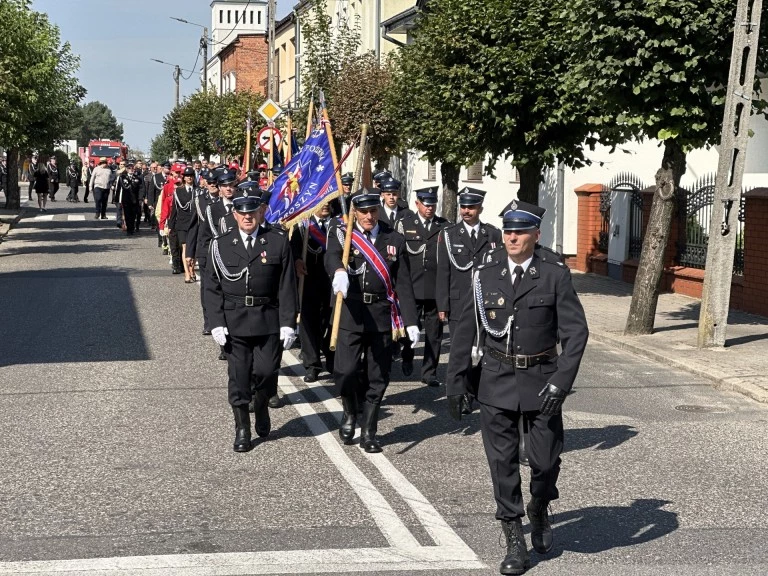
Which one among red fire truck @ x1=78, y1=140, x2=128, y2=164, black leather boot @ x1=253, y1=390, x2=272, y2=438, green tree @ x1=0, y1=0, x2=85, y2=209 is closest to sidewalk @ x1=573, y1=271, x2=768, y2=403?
black leather boot @ x1=253, y1=390, x2=272, y2=438

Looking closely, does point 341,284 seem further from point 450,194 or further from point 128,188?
point 128,188

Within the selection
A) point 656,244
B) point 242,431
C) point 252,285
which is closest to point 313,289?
point 252,285

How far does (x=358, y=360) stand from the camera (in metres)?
8.88

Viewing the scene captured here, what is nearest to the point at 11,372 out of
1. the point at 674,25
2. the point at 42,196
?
the point at 674,25

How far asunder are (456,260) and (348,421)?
2.76 m

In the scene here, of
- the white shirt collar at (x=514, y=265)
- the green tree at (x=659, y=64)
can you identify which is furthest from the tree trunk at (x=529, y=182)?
the white shirt collar at (x=514, y=265)

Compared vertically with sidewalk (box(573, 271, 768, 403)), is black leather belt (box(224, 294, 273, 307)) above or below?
above

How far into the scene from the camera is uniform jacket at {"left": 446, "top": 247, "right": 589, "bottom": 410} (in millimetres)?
5992

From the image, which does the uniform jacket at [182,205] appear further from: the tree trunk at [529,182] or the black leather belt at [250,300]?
the black leather belt at [250,300]

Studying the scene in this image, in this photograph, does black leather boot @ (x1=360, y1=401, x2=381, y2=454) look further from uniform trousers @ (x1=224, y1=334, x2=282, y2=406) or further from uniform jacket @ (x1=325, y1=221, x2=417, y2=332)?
uniform trousers @ (x1=224, y1=334, x2=282, y2=406)

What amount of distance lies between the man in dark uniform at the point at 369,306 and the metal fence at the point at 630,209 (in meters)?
12.8

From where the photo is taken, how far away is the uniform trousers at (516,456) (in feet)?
19.6

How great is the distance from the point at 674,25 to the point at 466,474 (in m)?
7.29

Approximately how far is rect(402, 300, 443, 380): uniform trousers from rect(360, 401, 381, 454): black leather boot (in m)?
2.77
